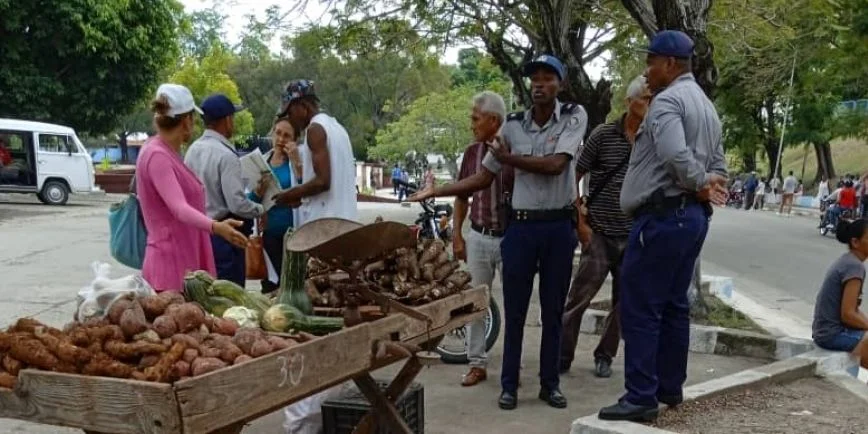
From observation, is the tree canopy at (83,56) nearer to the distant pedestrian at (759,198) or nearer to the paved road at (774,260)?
the paved road at (774,260)

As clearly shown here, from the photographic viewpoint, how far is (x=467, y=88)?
46.0 m

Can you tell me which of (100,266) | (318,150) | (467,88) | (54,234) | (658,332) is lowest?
(54,234)

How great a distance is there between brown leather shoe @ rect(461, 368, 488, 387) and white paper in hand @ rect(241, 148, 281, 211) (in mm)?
1819

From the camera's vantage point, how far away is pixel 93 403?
7.72ft

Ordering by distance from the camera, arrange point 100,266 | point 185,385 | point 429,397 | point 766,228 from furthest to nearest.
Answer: point 766,228 → point 429,397 → point 100,266 → point 185,385

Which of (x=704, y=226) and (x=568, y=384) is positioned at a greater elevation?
(x=704, y=226)

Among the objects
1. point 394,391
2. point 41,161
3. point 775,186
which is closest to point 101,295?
point 394,391

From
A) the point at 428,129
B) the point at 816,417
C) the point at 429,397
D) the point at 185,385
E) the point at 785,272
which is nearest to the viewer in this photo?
the point at 185,385

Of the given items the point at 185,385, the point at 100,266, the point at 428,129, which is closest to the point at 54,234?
the point at 100,266

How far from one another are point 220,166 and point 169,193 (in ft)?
3.71

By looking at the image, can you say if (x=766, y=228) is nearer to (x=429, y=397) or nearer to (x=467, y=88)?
→ (x=429, y=397)

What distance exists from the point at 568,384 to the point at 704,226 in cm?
202

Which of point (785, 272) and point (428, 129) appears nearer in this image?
point (785, 272)

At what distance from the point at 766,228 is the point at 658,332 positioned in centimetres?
2171
